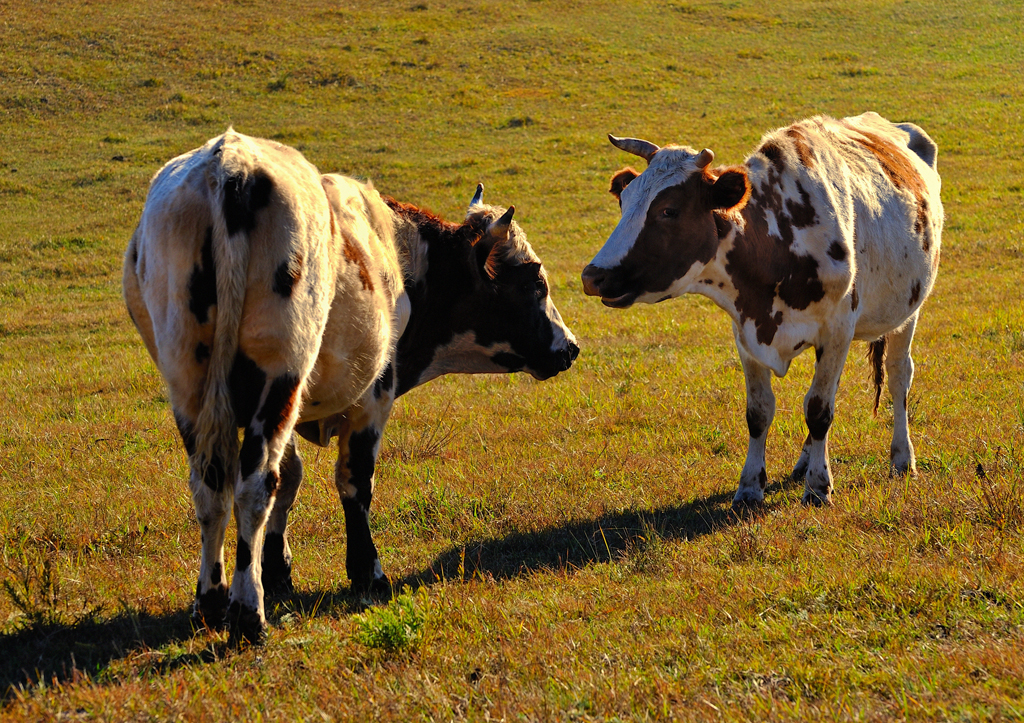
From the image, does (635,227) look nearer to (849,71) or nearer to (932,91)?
(932,91)

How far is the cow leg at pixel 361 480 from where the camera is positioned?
5.30 meters

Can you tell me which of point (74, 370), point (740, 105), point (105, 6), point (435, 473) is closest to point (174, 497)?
point (435, 473)

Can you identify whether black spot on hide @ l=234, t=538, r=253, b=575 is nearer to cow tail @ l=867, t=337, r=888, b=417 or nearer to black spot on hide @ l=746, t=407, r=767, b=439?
black spot on hide @ l=746, t=407, r=767, b=439

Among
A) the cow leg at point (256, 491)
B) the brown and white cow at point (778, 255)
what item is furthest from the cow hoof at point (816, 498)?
the cow leg at point (256, 491)

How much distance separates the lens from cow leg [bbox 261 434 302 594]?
5305mm

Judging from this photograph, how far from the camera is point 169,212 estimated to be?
4.14m

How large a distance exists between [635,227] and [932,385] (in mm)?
4535

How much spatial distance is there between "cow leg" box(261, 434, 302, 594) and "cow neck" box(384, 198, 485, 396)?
92cm

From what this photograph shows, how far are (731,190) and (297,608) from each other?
3712 millimetres

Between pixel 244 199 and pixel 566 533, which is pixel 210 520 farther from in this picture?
pixel 566 533

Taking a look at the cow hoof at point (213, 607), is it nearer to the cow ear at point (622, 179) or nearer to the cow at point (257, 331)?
the cow at point (257, 331)

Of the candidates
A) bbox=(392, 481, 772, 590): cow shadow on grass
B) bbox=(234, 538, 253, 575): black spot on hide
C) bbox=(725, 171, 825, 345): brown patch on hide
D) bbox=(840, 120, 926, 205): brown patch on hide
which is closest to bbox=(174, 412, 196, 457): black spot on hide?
bbox=(234, 538, 253, 575): black spot on hide

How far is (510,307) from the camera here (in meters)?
6.60

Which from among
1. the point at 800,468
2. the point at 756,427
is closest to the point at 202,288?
the point at 756,427
